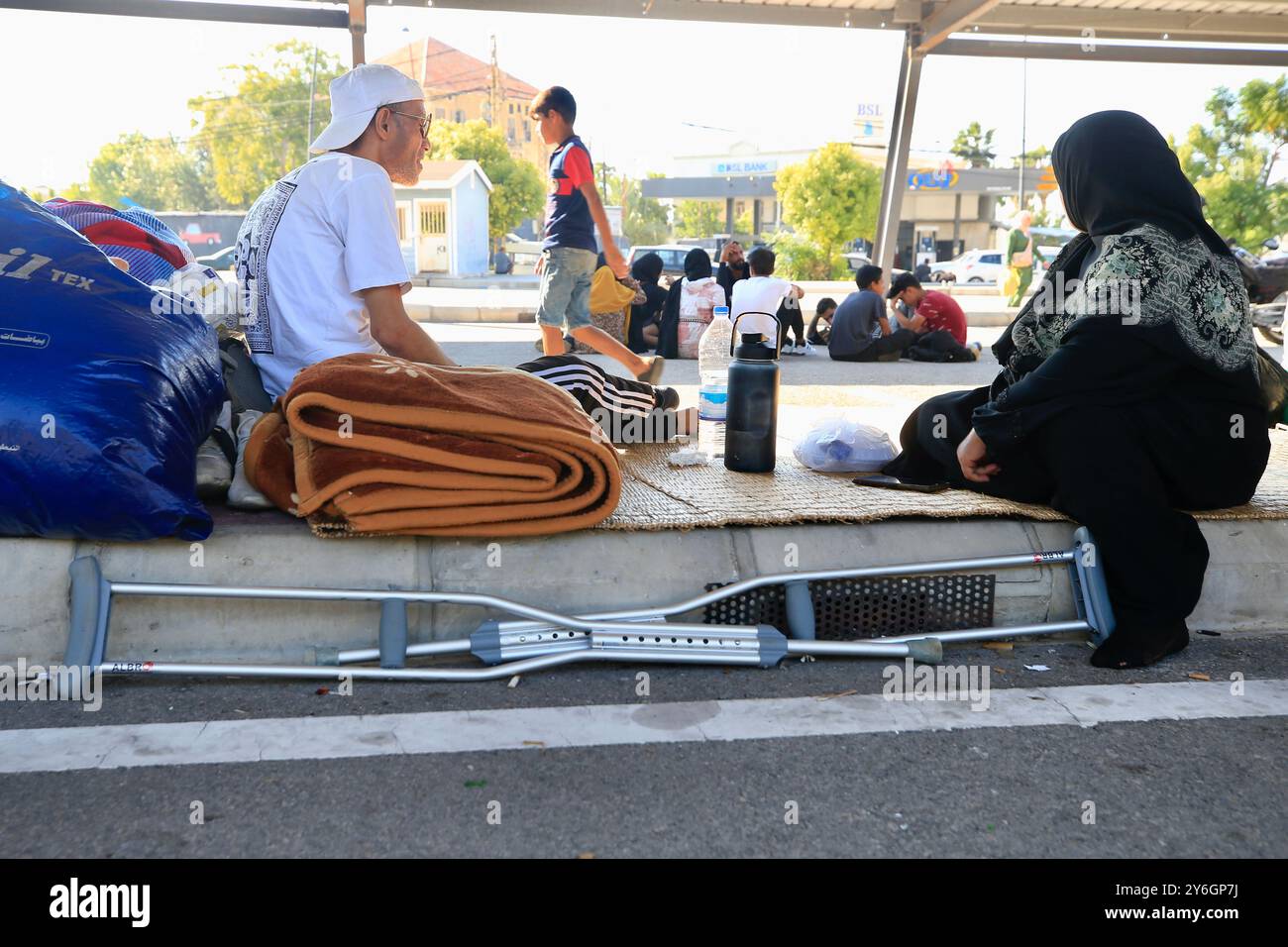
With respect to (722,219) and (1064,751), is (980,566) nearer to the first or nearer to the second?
(1064,751)

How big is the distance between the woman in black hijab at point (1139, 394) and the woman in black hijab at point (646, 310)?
800cm

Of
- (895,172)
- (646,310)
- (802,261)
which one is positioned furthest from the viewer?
(802,261)

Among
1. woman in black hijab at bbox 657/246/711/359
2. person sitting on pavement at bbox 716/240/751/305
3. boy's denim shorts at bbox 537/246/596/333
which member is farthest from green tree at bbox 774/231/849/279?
boy's denim shorts at bbox 537/246/596/333

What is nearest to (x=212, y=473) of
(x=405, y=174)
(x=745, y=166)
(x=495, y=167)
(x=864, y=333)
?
(x=405, y=174)

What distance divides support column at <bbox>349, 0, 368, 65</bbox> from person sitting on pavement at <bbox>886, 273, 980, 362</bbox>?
6135mm

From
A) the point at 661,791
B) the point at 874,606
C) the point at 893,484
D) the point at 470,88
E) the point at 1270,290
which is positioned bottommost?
the point at 661,791

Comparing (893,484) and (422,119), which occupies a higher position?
(422,119)

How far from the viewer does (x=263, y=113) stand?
6350cm

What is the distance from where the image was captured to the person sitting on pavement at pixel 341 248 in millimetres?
3754

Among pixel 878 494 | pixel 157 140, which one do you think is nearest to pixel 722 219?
pixel 157 140

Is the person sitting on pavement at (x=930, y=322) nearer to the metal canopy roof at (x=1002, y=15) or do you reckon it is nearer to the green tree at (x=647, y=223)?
the metal canopy roof at (x=1002, y=15)

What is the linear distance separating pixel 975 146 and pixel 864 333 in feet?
298

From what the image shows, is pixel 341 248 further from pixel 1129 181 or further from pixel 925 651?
pixel 1129 181

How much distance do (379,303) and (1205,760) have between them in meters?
2.78
